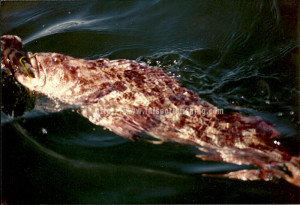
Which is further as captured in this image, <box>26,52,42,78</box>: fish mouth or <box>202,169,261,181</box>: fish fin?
<box>26,52,42,78</box>: fish mouth

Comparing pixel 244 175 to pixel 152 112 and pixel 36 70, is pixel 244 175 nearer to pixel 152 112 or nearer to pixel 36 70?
pixel 152 112

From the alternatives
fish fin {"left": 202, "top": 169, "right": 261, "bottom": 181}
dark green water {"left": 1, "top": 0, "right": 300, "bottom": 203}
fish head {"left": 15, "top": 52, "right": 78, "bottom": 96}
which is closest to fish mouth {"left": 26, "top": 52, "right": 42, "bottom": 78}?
fish head {"left": 15, "top": 52, "right": 78, "bottom": 96}

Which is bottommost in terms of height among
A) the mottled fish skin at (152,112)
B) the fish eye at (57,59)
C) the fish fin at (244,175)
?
the fish fin at (244,175)

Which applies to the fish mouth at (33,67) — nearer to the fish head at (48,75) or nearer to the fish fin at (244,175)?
the fish head at (48,75)

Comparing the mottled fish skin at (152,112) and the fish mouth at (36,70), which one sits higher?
the fish mouth at (36,70)

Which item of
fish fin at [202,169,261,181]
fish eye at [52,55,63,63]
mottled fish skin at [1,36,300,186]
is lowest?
fish fin at [202,169,261,181]

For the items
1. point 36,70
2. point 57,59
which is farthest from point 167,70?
point 36,70

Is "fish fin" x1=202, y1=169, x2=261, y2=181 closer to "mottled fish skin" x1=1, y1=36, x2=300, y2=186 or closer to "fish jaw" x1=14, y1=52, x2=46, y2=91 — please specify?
"mottled fish skin" x1=1, y1=36, x2=300, y2=186

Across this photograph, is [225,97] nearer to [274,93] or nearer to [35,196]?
[274,93]

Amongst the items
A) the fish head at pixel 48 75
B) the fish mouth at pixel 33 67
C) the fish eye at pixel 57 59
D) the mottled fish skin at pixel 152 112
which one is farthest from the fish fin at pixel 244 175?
the fish mouth at pixel 33 67
